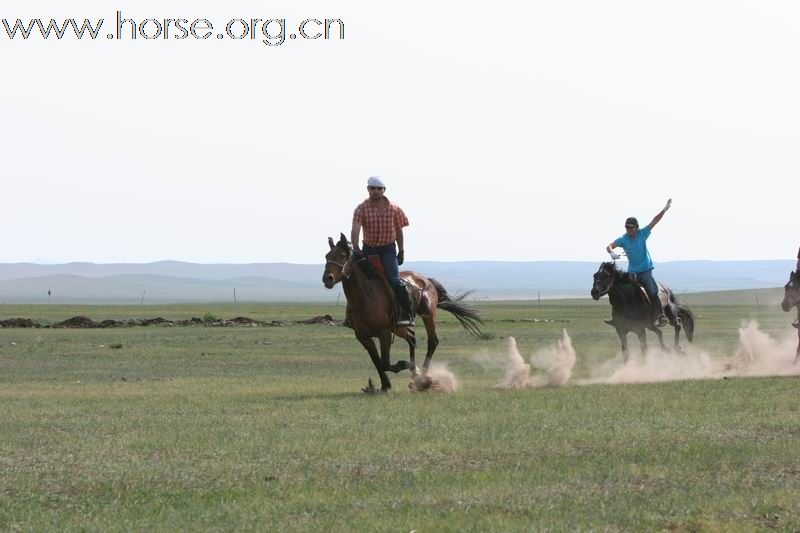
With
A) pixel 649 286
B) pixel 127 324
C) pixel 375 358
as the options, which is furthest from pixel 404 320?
pixel 127 324

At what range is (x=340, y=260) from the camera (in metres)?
18.3

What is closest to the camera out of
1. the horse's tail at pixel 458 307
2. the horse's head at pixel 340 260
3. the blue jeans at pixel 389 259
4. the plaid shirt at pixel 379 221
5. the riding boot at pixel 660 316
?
the horse's head at pixel 340 260

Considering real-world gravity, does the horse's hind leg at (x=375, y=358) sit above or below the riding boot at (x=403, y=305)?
below

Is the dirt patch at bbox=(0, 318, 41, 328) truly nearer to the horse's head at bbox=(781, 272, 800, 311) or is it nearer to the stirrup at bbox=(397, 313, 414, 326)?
the horse's head at bbox=(781, 272, 800, 311)

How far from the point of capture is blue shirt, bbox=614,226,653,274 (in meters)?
23.9

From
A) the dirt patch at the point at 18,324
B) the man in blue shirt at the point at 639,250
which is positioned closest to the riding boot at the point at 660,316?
the man in blue shirt at the point at 639,250

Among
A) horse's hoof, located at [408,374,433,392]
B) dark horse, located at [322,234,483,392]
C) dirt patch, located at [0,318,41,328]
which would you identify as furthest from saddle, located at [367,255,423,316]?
dirt patch, located at [0,318,41,328]

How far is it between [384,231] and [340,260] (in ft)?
2.96

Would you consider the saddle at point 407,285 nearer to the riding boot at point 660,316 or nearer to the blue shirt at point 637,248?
the blue shirt at point 637,248

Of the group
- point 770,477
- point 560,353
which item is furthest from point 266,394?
point 770,477

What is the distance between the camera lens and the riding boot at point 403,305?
1919 centimetres

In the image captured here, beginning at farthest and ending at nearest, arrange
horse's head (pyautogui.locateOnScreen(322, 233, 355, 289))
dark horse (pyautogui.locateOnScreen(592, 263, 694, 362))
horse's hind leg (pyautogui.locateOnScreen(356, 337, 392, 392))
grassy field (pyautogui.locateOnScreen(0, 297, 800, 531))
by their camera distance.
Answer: dark horse (pyautogui.locateOnScreen(592, 263, 694, 362)) → horse's hind leg (pyautogui.locateOnScreen(356, 337, 392, 392)) → horse's head (pyautogui.locateOnScreen(322, 233, 355, 289)) → grassy field (pyautogui.locateOnScreen(0, 297, 800, 531))

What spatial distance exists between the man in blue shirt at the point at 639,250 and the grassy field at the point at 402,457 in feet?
12.7

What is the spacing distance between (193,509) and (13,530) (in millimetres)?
1282
